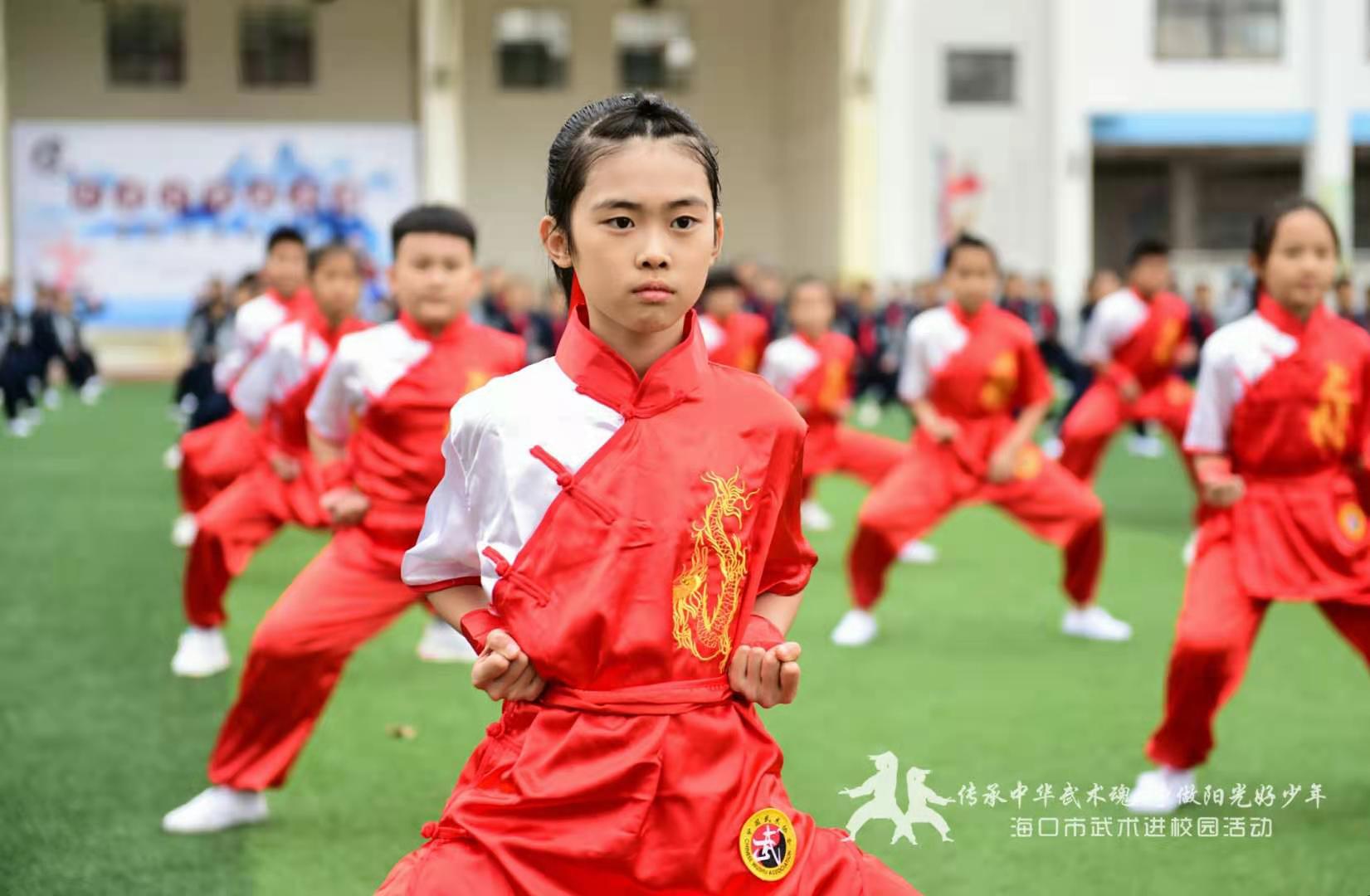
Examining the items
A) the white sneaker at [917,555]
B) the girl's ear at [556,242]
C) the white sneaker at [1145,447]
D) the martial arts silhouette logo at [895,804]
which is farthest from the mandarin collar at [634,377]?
the white sneaker at [1145,447]

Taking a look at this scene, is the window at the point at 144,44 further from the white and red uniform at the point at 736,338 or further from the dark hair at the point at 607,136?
the dark hair at the point at 607,136

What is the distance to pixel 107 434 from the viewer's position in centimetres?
1714

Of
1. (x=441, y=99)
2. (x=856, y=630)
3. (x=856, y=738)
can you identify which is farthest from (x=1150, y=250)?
(x=441, y=99)

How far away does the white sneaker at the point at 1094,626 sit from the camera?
7.07 metres

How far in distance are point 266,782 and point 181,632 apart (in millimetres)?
3021

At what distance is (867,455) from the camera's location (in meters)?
9.39

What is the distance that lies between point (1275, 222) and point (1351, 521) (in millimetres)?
829

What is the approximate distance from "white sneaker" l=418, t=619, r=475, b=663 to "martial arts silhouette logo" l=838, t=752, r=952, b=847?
2572 millimetres

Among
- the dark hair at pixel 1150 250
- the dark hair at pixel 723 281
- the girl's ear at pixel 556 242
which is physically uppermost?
the dark hair at pixel 1150 250

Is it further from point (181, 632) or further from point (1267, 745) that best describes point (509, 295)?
point (1267, 745)

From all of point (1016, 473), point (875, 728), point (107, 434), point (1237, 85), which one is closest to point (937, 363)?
point (1016, 473)

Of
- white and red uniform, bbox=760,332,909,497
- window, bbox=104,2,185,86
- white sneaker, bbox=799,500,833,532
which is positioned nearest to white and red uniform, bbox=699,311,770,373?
white and red uniform, bbox=760,332,909,497

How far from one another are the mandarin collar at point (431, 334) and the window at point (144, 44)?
968 inches

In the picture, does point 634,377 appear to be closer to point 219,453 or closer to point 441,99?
point 219,453
